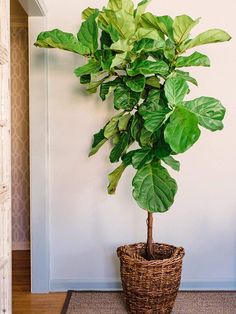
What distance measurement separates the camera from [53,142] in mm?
2660

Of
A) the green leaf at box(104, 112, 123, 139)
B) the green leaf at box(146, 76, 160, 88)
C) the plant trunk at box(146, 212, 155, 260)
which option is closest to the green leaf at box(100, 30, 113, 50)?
the green leaf at box(146, 76, 160, 88)

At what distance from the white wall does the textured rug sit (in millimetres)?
99

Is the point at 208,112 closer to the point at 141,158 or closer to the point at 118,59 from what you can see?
the point at 141,158

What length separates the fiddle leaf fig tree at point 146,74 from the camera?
1.94 metres

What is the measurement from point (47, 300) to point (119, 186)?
935 mm

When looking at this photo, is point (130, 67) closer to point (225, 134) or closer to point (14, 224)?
point (225, 134)

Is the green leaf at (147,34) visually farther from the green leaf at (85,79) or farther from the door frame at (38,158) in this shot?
the door frame at (38,158)

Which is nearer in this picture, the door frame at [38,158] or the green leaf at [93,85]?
the green leaf at [93,85]

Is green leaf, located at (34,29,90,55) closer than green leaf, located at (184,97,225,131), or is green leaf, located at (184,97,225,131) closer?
green leaf, located at (184,97,225,131)

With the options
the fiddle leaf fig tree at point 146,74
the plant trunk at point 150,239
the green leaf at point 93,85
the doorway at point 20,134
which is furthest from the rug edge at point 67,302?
→ the green leaf at point 93,85

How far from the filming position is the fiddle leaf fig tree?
6.38 ft

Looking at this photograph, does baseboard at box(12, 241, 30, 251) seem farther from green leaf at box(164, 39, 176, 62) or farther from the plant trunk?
green leaf at box(164, 39, 176, 62)

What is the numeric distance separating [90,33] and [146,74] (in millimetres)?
448

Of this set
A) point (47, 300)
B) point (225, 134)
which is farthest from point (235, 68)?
point (47, 300)
